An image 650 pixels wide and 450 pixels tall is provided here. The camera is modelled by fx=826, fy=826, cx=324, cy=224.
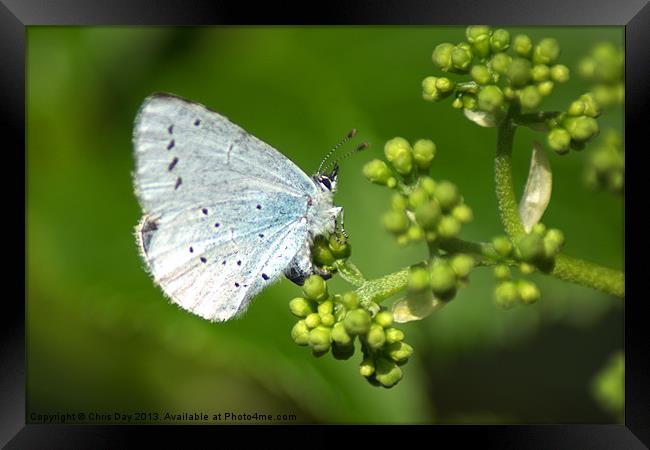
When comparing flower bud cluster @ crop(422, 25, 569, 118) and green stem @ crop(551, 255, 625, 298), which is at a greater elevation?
flower bud cluster @ crop(422, 25, 569, 118)

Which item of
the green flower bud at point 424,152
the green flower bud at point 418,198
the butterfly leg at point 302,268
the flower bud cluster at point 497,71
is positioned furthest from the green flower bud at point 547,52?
the butterfly leg at point 302,268

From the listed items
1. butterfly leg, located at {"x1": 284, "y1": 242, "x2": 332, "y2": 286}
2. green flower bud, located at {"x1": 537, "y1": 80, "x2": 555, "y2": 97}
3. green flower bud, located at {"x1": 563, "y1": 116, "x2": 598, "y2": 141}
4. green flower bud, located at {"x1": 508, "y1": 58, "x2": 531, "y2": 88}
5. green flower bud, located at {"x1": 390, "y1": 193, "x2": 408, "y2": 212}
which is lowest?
butterfly leg, located at {"x1": 284, "y1": 242, "x2": 332, "y2": 286}

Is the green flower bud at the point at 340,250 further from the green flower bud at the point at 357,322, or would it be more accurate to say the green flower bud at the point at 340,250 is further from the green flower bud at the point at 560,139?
the green flower bud at the point at 560,139

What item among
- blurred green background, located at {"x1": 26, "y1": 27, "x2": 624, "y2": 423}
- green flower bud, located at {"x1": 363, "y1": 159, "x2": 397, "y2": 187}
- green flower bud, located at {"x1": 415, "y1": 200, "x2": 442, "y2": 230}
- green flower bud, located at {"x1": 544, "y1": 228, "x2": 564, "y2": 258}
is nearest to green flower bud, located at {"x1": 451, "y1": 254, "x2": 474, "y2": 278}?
green flower bud, located at {"x1": 415, "y1": 200, "x2": 442, "y2": 230}

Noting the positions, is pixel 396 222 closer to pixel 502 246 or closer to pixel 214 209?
pixel 502 246

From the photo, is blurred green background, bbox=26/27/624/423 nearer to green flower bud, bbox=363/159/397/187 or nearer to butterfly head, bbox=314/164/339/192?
butterfly head, bbox=314/164/339/192

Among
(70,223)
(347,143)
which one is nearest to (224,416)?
(70,223)
